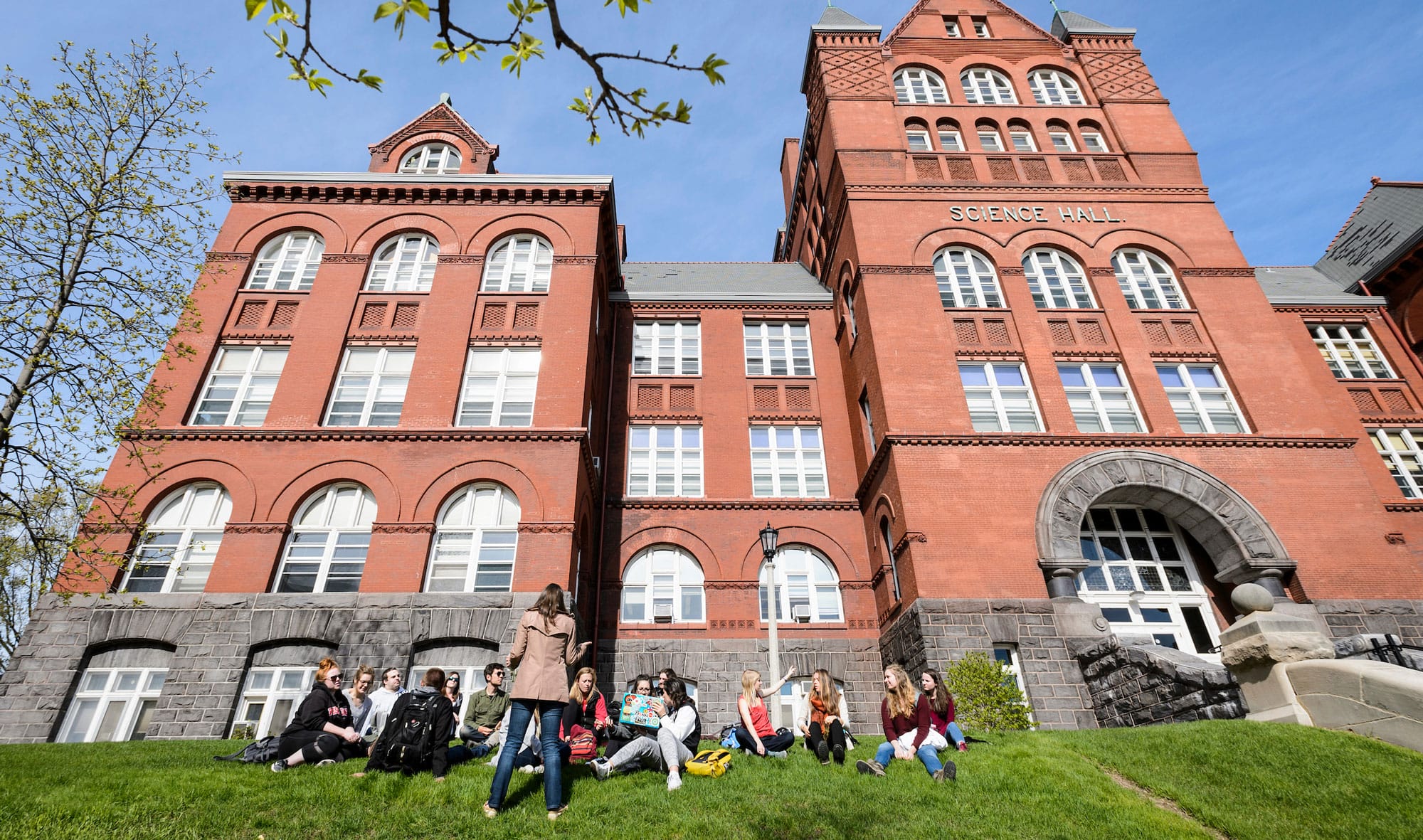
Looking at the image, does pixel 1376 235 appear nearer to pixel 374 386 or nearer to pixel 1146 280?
pixel 1146 280

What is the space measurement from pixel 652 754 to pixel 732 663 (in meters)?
10.0

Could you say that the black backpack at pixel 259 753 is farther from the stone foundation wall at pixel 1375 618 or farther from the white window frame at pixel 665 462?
the stone foundation wall at pixel 1375 618

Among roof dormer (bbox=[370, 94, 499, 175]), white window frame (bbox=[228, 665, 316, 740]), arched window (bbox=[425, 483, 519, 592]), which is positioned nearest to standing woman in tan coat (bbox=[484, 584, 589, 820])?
arched window (bbox=[425, 483, 519, 592])

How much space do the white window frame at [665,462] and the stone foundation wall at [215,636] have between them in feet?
22.4

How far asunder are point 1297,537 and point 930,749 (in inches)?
545

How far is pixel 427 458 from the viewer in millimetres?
17391

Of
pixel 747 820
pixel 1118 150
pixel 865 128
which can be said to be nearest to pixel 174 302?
pixel 747 820

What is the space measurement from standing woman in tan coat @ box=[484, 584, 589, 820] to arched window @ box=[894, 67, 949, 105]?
2491 cm

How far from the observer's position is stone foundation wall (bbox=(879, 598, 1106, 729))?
1483cm

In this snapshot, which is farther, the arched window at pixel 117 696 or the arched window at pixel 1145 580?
the arched window at pixel 1145 580

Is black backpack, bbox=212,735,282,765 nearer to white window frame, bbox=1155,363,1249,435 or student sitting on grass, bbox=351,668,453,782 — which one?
student sitting on grass, bbox=351,668,453,782

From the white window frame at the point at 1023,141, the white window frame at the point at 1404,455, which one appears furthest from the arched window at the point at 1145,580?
the white window frame at the point at 1023,141

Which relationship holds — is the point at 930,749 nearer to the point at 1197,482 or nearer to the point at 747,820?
the point at 747,820

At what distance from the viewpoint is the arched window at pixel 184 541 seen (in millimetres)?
15773
